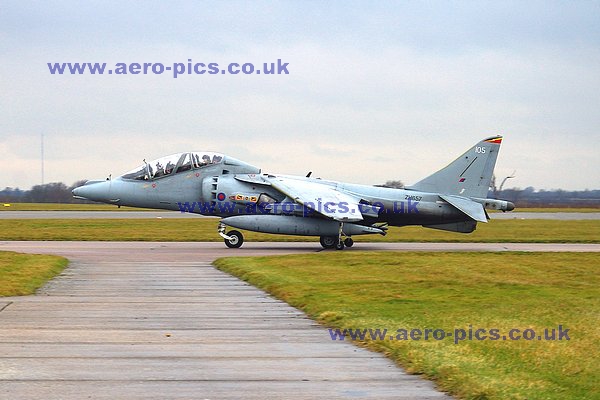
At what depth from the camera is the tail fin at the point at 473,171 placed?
31125 millimetres

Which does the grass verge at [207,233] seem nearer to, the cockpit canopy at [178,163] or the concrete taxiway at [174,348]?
the cockpit canopy at [178,163]

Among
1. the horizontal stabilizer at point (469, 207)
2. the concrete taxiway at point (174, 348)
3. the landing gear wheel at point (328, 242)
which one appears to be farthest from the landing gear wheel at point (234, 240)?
the concrete taxiway at point (174, 348)

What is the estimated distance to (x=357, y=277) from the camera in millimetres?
20016

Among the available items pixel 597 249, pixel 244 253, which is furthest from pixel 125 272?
pixel 597 249

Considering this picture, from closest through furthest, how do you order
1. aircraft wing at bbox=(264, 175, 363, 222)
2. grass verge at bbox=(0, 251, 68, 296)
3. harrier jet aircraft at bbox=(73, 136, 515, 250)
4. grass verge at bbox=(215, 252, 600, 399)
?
grass verge at bbox=(215, 252, 600, 399) → grass verge at bbox=(0, 251, 68, 296) → aircraft wing at bbox=(264, 175, 363, 222) → harrier jet aircraft at bbox=(73, 136, 515, 250)

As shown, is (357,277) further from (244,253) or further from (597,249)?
(597,249)

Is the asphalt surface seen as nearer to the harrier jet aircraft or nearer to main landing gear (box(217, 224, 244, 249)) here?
the harrier jet aircraft

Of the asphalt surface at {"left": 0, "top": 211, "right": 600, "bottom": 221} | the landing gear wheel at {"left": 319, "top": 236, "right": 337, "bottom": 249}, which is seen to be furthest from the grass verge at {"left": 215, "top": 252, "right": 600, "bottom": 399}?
the asphalt surface at {"left": 0, "top": 211, "right": 600, "bottom": 221}

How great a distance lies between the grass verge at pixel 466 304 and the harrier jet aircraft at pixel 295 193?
3.29 metres

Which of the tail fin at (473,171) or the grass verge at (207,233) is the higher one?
the tail fin at (473,171)

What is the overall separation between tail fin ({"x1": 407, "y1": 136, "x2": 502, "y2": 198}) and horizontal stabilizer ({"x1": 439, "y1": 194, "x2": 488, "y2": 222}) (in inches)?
13.8

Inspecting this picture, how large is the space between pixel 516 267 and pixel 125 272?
9.75m

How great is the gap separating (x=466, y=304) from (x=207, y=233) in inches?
1047

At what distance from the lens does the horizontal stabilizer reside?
3023 cm
